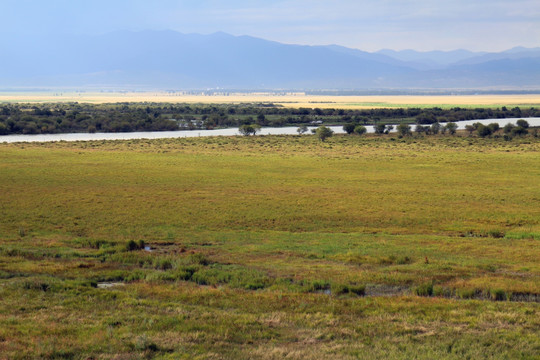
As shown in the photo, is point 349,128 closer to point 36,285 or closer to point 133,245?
point 133,245

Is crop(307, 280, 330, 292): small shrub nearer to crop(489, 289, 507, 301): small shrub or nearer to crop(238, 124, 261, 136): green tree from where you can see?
crop(489, 289, 507, 301): small shrub

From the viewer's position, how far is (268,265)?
19234 mm

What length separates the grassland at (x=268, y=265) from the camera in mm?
12008

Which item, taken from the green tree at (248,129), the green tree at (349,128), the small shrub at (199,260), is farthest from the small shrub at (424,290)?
the green tree at (349,128)

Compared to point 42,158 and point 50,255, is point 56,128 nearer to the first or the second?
point 42,158

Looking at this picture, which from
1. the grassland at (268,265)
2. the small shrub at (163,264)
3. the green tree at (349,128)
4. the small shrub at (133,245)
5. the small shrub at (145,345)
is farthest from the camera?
the green tree at (349,128)

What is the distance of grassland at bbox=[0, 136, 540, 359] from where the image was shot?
12.0 metres

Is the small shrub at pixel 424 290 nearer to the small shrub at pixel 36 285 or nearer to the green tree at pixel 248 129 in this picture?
the small shrub at pixel 36 285

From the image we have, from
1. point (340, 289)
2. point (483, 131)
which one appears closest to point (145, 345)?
point (340, 289)

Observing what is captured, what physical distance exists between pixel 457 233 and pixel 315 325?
15.6m

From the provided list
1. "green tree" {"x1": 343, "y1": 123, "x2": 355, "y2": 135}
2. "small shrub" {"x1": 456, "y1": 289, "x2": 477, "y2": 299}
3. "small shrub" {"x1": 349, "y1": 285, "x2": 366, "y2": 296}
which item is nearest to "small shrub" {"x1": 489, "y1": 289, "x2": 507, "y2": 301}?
"small shrub" {"x1": 456, "y1": 289, "x2": 477, "y2": 299}

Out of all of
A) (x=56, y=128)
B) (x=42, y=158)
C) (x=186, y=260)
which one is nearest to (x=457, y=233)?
(x=186, y=260)

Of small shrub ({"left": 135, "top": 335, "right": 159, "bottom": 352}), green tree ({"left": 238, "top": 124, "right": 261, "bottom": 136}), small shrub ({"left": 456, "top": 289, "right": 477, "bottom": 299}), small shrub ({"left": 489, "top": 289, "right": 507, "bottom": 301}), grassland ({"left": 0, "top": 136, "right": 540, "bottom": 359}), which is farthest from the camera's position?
green tree ({"left": 238, "top": 124, "right": 261, "bottom": 136})

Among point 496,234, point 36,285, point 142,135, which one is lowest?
point 496,234
